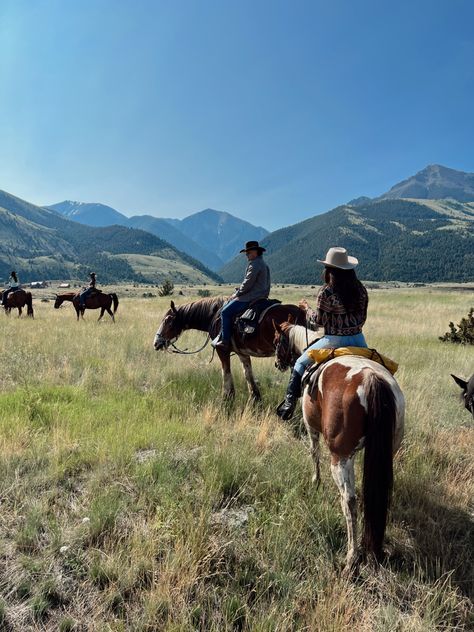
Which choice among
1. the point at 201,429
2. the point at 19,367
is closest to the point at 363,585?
the point at 201,429

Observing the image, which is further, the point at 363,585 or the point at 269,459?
the point at 269,459

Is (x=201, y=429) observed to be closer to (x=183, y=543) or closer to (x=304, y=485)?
(x=304, y=485)

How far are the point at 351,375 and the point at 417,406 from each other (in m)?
4.01

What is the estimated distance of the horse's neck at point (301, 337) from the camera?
4.96 metres

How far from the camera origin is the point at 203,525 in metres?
2.95

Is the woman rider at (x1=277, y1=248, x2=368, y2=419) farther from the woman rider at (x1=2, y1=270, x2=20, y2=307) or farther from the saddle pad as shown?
the woman rider at (x1=2, y1=270, x2=20, y2=307)

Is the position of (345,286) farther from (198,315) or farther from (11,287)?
(11,287)

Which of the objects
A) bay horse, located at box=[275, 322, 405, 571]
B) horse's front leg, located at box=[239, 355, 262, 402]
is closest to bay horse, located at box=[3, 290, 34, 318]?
horse's front leg, located at box=[239, 355, 262, 402]

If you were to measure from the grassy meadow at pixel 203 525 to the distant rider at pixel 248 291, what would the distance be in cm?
152

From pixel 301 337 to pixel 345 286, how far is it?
1.50 metres

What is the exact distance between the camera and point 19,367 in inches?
317

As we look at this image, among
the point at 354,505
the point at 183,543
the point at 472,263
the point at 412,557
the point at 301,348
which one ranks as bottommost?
the point at 412,557

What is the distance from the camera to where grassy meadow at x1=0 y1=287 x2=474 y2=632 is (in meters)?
2.38

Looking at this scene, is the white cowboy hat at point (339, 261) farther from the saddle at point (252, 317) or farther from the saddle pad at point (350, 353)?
the saddle at point (252, 317)
